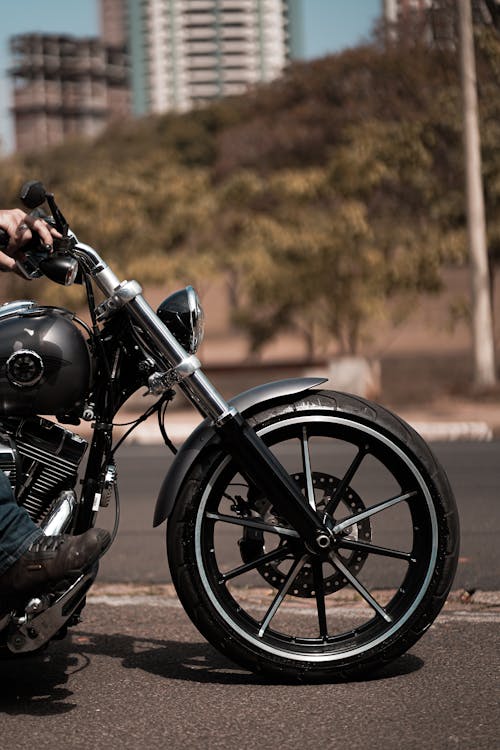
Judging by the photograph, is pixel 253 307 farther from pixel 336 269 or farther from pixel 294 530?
pixel 294 530

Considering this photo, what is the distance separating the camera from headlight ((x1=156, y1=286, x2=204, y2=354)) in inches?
130

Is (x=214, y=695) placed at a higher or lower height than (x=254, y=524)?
lower

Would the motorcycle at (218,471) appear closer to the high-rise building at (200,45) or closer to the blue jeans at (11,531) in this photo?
the blue jeans at (11,531)

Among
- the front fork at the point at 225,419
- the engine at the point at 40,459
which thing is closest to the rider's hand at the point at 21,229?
the front fork at the point at 225,419

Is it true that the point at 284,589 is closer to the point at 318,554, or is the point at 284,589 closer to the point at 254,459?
the point at 318,554

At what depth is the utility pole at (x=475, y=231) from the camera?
16406mm

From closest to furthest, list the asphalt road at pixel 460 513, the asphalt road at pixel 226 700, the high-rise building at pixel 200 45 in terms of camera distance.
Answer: the asphalt road at pixel 226 700
the asphalt road at pixel 460 513
the high-rise building at pixel 200 45

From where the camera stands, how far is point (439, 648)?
3.73 metres

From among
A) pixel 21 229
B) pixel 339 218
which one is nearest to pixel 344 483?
pixel 21 229

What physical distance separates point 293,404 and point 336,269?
15613 mm

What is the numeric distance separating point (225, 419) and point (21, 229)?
783 mm

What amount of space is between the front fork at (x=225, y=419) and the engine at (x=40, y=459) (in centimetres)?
35

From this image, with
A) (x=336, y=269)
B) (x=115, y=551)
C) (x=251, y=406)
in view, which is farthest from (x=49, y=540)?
(x=336, y=269)

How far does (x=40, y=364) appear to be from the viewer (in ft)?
10.3
